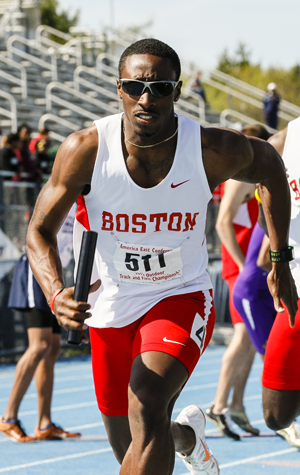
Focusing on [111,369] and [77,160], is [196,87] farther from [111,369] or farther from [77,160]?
[77,160]

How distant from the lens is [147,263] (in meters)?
3.69

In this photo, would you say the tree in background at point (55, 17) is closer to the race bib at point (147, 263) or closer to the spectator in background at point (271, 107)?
the spectator in background at point (271, 107)

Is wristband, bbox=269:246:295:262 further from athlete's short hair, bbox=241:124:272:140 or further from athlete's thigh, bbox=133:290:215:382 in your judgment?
athlete's short hair, bbox=241:124:272:140

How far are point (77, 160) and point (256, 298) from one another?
297 cm

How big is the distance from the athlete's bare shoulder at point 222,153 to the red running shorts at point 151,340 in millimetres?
645

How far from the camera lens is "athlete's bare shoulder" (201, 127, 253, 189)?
12.1 feet

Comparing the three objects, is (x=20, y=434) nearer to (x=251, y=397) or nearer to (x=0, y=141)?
(x=251, y=397)

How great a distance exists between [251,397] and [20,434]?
3.36 meters

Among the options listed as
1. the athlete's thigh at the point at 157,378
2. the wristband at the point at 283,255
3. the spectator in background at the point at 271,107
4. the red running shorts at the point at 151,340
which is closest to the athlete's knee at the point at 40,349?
the red running shorts at the point at 151,340

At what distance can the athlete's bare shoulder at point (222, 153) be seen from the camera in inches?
145

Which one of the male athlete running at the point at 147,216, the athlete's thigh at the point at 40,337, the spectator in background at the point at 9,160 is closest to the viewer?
the male athlete running at the point at 147,216

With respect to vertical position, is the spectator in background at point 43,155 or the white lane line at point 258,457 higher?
A: the spectator in background at point 43,155

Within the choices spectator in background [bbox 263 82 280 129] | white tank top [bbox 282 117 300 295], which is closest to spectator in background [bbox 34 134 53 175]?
white tank top [bbox 282 117 300 295]

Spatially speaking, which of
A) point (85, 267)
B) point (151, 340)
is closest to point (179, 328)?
point (151, 340)
